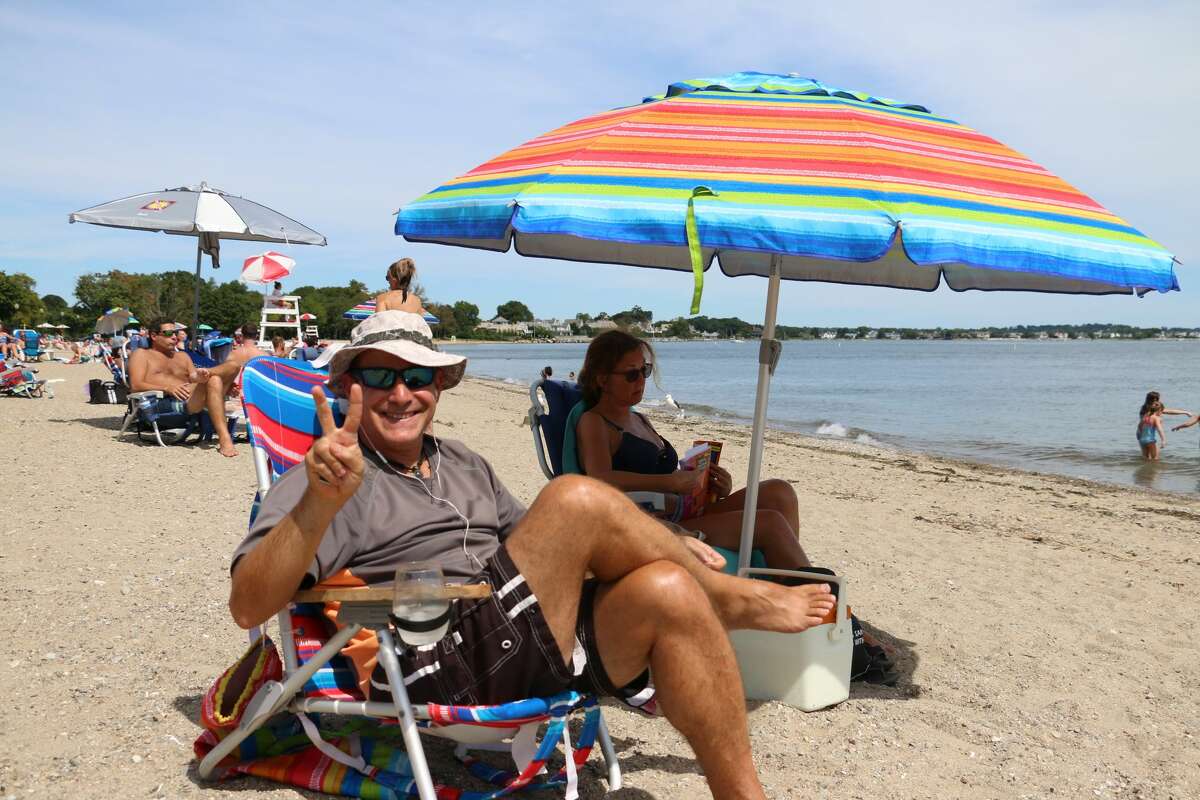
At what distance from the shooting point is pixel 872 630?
→ 13.4ft

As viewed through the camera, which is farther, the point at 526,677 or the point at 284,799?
the point at 284,799

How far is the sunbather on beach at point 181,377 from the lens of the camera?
28.5 feet

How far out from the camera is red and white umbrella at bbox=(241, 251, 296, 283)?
13578mm

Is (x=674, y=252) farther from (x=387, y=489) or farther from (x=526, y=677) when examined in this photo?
(x=526, y=677)

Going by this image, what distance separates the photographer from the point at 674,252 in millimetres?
4375

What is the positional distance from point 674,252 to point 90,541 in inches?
137

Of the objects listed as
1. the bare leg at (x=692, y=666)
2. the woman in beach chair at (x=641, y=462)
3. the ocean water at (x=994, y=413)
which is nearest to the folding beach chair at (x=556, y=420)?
the woman in beach chair at (x=641, y=462)

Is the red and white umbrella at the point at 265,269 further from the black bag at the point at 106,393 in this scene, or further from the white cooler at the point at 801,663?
the white cooler at the point at 801,663

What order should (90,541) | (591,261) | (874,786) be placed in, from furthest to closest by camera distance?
(90,541) → (591,261) → (874,786)

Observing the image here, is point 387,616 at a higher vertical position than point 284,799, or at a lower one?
higher

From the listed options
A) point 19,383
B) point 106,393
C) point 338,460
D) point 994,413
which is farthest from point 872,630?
point 994,413

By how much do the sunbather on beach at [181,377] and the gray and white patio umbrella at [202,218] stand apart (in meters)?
1.12

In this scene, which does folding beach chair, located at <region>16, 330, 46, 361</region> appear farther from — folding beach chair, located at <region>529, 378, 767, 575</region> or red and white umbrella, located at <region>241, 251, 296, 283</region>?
folding beach chair, located at <region>529, 378, 767, 575</region>

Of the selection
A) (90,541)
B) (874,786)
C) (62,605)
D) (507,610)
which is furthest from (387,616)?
(90,541)
